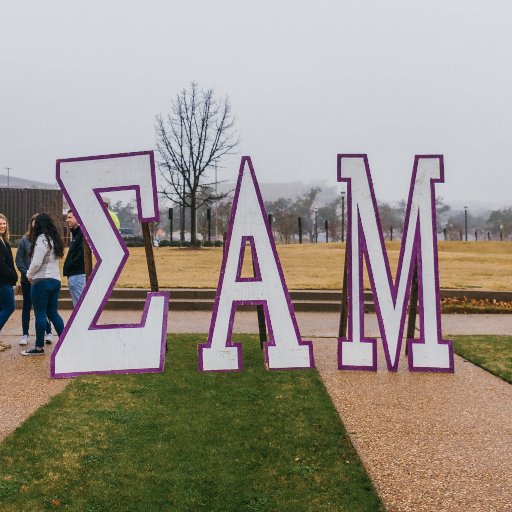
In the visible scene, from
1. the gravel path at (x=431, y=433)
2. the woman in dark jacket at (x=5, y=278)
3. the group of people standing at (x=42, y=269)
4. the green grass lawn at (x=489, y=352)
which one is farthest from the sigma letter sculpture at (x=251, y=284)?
the woman in dark jacket at (x=5, y=278)

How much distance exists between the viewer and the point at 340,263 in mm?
18969

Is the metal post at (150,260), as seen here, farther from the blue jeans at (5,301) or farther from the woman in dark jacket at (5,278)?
the blue jeans at (5,301)

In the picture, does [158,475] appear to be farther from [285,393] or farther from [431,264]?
[431,264]

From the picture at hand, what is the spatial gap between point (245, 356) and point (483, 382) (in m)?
2.57

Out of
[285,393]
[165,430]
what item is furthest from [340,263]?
[165,430]

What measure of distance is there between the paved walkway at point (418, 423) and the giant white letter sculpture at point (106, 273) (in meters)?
0.47

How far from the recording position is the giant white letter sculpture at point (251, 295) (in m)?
5.99

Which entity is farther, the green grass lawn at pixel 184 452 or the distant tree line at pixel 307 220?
the distant tree line at pixel 307 220

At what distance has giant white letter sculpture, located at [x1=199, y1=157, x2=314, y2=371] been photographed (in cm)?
599

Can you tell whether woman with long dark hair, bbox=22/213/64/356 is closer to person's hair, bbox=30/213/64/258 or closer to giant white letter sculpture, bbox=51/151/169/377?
person's hair, bbox=30/213/64/258

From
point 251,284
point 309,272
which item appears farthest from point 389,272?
point 309,272

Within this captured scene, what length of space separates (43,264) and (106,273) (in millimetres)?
998

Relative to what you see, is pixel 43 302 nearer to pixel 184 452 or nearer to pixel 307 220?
pixel 184 452

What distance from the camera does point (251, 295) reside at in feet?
19.9
